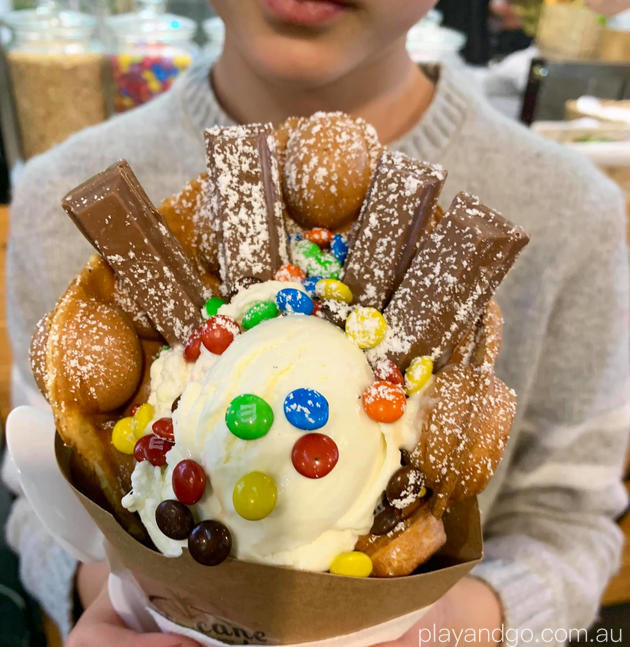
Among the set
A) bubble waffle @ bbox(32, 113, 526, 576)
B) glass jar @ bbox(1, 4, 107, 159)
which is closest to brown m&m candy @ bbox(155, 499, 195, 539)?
bubble waffle @ bbox(32, 113, 526, 576)

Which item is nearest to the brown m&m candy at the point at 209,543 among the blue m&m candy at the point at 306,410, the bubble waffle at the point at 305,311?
the bubble waffle at the point at 305,311

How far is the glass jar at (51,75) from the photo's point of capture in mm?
1536

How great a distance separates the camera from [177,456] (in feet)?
1.61

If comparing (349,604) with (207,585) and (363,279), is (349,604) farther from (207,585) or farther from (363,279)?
(363,279)

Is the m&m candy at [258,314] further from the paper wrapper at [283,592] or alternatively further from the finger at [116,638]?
the finger at [116,638]

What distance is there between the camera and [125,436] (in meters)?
0.52

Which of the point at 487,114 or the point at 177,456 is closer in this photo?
the point at 177,456

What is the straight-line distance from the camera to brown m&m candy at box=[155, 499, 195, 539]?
1.49 feet

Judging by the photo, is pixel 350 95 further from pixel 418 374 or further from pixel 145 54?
pixel 145 54

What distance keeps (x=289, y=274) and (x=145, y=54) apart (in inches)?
55.1

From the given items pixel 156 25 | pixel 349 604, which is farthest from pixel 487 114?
pixel 156 25

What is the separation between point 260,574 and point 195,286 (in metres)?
0.28

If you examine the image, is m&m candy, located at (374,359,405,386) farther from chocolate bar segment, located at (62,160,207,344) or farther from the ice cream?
chocolate bar segment, located at (62,160,207,344)

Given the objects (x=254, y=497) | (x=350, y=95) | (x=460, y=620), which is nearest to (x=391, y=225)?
(x=254, y=497)
